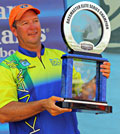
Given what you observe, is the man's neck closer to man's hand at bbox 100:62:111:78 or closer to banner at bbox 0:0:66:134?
man's hand at bbox 100:62:111:78

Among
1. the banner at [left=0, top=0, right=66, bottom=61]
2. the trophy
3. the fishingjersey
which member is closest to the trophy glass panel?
the trophy

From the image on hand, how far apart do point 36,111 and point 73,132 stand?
309 mm

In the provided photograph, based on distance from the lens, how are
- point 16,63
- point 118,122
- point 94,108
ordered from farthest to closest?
point 118,122, point 16,63, point 94,108

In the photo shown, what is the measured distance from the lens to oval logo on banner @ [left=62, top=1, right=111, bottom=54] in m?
2.19

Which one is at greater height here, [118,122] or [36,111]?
[36,111]

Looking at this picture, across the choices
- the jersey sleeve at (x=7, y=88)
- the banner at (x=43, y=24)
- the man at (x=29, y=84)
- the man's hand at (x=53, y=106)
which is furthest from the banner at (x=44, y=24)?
the man's hand at (x=53, y=106)

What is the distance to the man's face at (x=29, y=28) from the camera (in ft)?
7.58

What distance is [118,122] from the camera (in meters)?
3.34

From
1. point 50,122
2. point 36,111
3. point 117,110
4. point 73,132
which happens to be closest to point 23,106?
point 36,111

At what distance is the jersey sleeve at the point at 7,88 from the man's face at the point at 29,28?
0.72 feet

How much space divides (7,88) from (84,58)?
0.45 m

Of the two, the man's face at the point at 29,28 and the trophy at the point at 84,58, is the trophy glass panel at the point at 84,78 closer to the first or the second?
the trophy at the point at 84,58

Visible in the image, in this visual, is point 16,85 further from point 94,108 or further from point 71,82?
point 94,108

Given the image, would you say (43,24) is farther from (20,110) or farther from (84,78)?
(20,110)
